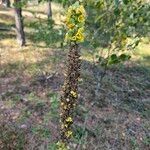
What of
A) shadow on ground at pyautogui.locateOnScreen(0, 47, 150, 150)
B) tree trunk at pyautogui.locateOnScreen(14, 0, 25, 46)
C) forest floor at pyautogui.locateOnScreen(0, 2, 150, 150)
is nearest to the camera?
forest floor at pyautogui.locateOnScreen(0, 2, 150, 150)

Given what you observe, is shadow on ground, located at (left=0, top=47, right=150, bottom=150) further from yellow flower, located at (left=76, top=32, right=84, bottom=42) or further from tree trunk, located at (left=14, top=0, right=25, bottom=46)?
yellow flower, located at (left=76, top=32, right=84, bottom=42)

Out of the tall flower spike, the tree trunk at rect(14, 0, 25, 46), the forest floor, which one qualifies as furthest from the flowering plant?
the tree trunk at rect(14, 0, 25, 46)

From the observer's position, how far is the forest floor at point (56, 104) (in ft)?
38.3

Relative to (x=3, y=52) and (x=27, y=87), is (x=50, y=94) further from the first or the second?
(x=3, y=52)

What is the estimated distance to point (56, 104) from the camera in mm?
13266

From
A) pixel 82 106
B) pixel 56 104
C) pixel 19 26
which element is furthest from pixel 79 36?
pixel 19 26

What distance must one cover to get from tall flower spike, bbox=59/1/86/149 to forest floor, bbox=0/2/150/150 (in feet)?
10.7

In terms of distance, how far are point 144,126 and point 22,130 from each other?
15.7 feet

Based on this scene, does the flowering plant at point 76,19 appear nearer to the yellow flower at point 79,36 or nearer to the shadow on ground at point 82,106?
the yellow flower at point 79,36

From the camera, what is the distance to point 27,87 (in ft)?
47.4

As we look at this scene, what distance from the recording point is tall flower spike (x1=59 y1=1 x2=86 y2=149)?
5.00 metres

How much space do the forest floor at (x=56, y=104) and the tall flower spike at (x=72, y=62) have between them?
326 centimetres

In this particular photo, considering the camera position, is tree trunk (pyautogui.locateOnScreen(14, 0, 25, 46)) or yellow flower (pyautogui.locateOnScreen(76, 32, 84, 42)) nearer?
yellow flower (pyautogui.locateOnScreen(76, 32, 84, 42))

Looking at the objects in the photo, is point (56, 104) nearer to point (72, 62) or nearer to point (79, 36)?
point (72, 62)
